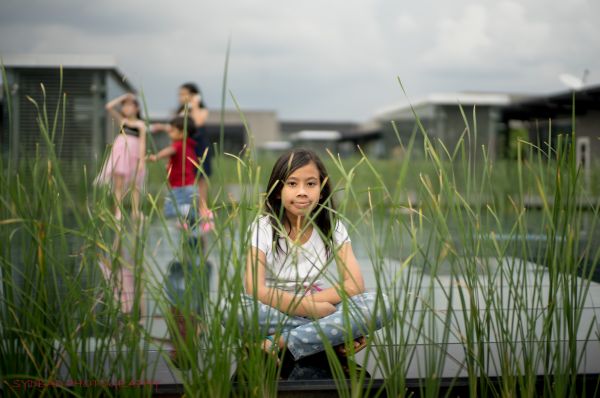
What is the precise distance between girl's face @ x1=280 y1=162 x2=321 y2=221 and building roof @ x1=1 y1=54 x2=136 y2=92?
775 cm

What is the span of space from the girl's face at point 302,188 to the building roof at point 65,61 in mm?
7753

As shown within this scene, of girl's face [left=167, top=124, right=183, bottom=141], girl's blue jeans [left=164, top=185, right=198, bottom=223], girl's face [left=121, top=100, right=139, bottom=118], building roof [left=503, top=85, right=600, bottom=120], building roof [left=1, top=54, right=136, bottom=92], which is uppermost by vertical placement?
building roof [left=1, top=54, right=136, bottom=92]

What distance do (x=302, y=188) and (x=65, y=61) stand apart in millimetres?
8376

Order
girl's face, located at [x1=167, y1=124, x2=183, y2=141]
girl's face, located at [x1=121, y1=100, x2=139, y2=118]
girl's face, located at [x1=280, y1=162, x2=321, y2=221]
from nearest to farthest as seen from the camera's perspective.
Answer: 1. girl's face, located at [x1=280, y1=162, x2=321, y2=221]
2. girl's face, located at [x1=167, y1=124, x2=183, y2=141]
3. girl's face, located at [x1=121, y1=100, x2=139, y2=118]

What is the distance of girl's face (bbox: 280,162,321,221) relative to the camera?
5.76 feet

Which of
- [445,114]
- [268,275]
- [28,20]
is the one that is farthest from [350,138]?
[268,275]

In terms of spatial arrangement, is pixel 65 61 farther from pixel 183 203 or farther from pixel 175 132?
pixel 183 203

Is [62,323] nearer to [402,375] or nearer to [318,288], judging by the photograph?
[402,375]

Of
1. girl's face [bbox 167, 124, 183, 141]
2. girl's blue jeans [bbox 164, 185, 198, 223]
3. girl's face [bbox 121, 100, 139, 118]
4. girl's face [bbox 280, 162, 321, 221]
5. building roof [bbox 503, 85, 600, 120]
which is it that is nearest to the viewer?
girl's blue jeans [bbox 164, 185, 198, 223]

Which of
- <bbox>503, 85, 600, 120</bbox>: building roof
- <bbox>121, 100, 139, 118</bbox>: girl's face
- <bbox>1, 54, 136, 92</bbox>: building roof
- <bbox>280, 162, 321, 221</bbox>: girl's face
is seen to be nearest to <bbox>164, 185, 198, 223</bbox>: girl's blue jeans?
<bbox>280, 162, 321, 221</bbox>: girl's face

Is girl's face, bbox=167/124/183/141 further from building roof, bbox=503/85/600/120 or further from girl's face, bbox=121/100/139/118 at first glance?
building roof, bbox=503/85/600/120

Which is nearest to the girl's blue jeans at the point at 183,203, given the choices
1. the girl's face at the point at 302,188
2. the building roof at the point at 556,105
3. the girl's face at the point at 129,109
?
the girl's face at the point at 302,188

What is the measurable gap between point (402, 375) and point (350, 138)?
81.1ft

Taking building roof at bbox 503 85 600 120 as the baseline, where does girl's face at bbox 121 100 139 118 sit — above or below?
below
